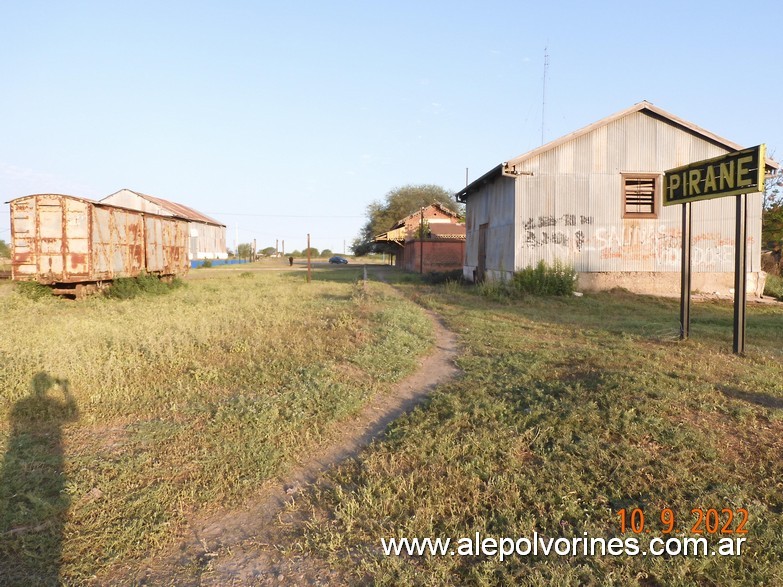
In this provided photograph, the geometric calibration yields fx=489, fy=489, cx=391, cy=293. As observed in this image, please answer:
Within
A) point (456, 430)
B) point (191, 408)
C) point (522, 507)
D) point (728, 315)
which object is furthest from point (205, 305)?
point (728, 315)

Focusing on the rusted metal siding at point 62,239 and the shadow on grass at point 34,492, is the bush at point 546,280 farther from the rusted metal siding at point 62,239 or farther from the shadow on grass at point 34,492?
the rusted metal siding at point 62,239

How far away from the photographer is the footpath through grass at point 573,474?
9.46ft

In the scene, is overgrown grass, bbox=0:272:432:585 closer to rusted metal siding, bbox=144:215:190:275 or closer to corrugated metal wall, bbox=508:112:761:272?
corrugated metal wall, bbox=508:112:761:272

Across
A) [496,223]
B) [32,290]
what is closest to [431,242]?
[496,223]

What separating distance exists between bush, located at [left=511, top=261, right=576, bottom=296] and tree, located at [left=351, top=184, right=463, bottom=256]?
50.7 metres

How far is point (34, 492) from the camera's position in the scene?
3766mm

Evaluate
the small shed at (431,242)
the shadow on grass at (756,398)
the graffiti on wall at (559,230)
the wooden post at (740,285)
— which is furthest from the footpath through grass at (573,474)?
the small shed at (431,242)

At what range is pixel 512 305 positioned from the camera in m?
13.7

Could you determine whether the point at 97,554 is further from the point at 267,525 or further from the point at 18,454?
the point at 18,454

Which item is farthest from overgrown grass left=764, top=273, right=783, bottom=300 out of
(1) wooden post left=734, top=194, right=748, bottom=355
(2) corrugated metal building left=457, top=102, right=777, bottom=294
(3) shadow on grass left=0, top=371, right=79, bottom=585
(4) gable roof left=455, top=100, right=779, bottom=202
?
(3) shadow on grass left=0, top=371, right=79, bottom=585

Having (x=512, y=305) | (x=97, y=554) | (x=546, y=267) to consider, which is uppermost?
(x=546, y=267)

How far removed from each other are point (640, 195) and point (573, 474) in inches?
572

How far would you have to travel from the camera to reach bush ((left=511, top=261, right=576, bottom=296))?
1527 centimetres

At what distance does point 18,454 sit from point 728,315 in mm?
14181
